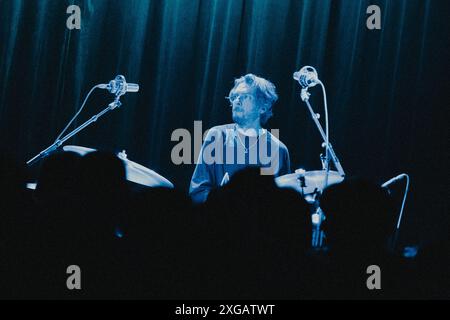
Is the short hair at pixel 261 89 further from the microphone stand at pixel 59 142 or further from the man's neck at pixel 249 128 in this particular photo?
the microphone stand at pixel 59 142

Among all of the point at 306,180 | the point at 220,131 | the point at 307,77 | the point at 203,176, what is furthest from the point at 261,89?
the point at 306,180

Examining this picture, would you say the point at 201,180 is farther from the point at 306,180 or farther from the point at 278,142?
the point at 306,180

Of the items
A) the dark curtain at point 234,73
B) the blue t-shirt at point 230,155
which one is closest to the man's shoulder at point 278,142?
the blue t-shirt at point 230,155

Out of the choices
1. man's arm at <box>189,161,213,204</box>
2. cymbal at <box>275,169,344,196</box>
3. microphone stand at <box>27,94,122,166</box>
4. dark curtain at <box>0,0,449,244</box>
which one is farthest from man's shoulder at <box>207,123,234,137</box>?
cymbal at <box>275,169,344,196</box>

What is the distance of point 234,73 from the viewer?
140 inches

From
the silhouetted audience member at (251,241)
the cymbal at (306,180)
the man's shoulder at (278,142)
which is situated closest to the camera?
the silhouetted audience member at (251,241)

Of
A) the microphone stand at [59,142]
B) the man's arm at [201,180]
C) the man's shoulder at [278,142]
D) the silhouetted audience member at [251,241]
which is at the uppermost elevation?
the man's shoulder at [278,142]

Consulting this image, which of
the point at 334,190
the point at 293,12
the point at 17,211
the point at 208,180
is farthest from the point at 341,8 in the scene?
the point at 17,211

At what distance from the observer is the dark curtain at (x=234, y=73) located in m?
3.44

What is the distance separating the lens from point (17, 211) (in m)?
1.69

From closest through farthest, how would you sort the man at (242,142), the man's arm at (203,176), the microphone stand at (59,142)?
1. the microphone stand at (59,142)
2. the man's arm at (203,176)
3. the man at (242,142)

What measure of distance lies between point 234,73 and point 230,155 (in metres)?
0.81

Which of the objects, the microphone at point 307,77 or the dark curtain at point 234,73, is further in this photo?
the dark curtain at point 234,73

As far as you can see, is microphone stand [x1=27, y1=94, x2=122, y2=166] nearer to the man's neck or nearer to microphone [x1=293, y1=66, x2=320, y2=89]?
the man's neck
